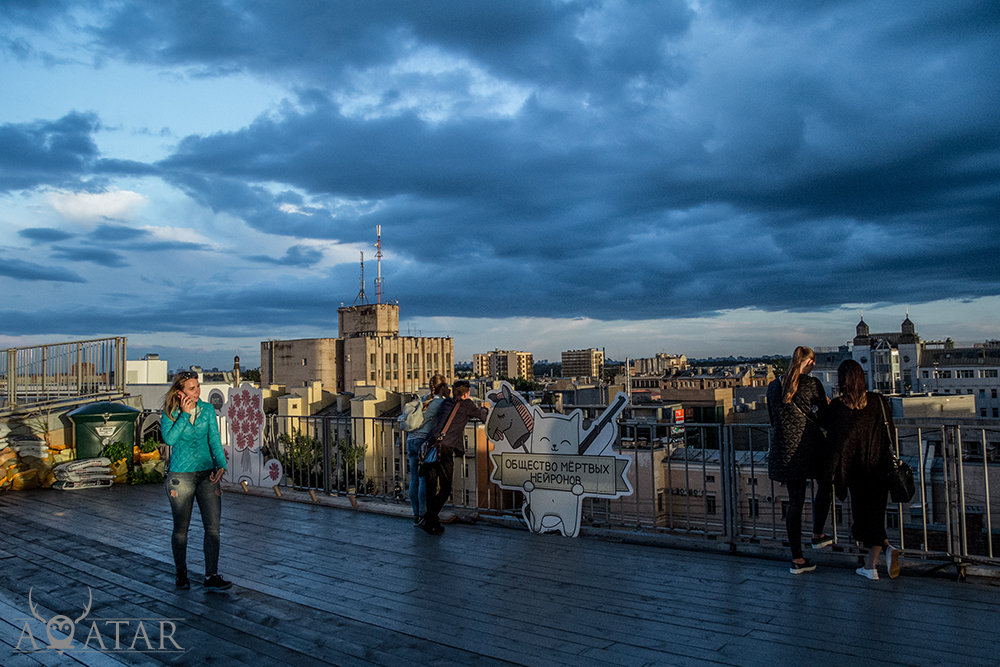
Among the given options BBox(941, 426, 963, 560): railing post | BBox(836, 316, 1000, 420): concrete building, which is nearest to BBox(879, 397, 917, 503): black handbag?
BBox(941, 426, 963, 560): railing post

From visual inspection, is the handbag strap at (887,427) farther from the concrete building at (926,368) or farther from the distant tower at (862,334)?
the distant tower at (862,334)

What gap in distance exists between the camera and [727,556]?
6.21 m

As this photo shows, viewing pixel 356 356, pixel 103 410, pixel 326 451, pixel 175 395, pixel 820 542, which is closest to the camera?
pixel 175 395

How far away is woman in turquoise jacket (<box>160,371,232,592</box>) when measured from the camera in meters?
5.37

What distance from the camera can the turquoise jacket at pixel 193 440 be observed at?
5367 millimetres

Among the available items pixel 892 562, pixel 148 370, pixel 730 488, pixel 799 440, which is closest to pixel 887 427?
pixel 799 440

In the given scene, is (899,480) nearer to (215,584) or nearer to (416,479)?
(416,479)

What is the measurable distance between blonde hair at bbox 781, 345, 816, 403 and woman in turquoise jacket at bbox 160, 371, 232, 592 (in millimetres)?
4858

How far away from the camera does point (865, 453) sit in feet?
17.3

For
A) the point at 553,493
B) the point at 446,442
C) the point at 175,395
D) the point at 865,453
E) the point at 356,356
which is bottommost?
the point at 553,493

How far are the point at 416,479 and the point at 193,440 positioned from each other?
10.3 feet

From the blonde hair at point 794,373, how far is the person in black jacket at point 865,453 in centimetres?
30

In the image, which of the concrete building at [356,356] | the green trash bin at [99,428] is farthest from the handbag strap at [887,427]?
the concrete building at [356,356]

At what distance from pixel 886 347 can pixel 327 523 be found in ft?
357
